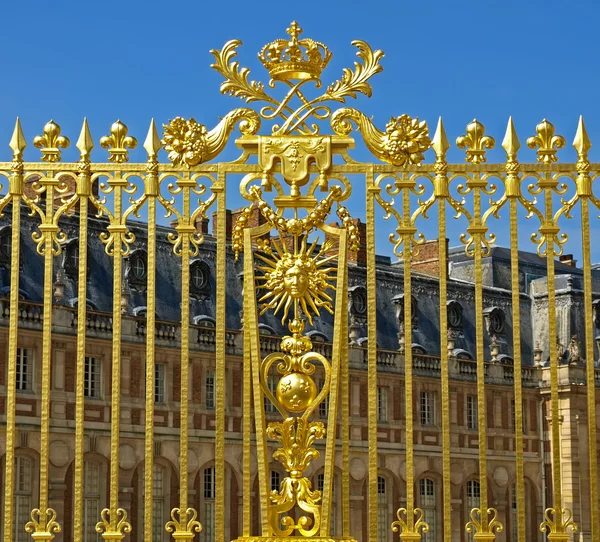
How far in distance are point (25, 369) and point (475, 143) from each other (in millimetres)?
23652

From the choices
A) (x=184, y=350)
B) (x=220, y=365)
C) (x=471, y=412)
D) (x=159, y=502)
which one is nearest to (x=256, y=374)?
(x=220, y=365)

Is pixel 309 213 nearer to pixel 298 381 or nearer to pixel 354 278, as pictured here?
pixel 298 381

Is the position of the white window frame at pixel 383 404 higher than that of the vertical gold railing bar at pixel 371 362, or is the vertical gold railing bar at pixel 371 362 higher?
the white window frame at pixel 383 404

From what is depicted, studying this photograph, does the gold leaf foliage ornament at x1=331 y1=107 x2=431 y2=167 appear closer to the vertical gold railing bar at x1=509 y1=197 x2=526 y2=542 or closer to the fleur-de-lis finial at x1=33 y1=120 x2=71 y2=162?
the vertical gold railing bar at x1=509 y1=197 x2=526 y2=542

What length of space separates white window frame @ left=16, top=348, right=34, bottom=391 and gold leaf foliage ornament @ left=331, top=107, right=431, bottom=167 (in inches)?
893

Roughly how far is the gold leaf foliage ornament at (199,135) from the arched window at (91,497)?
914 inches

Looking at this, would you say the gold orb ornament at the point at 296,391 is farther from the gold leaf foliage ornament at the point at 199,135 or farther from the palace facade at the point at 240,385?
the palace facade at the point at 240,385

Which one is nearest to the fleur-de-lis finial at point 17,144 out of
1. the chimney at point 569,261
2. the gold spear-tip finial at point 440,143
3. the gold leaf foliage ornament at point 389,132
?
the gold leaf foliage ornament at point 389,132

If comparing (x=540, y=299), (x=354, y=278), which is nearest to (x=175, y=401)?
(x=354, y=278)

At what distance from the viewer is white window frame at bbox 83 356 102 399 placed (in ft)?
110

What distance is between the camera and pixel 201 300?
3628cm

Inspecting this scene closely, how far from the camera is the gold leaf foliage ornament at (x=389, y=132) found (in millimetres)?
10688

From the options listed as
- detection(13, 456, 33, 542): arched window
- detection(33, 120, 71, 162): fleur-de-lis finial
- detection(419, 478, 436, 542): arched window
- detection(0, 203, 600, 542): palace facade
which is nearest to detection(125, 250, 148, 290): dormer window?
detection(0, 203, 600, 542): palace facade

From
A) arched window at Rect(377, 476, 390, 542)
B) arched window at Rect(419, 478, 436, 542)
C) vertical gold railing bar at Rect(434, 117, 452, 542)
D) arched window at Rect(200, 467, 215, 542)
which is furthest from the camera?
arched window at Rect(419, 478, 436, 542)
